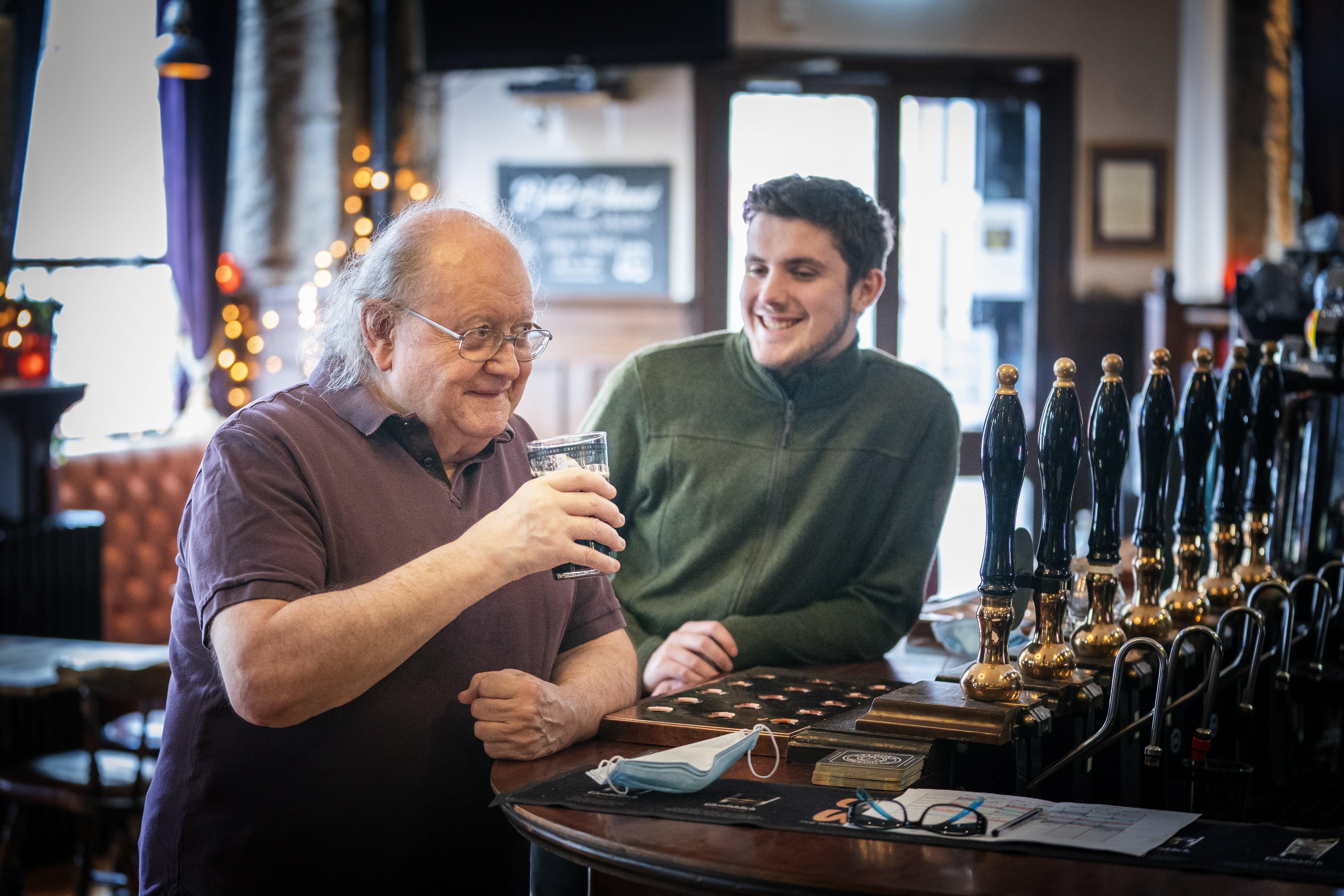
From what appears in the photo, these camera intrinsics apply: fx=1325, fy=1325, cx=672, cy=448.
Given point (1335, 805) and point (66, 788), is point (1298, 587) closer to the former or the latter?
point (1335, 805)

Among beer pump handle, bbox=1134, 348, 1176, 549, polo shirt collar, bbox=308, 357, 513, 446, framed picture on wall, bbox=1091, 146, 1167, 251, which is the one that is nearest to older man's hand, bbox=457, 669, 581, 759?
polo shirt collar, bbox=308, 357, 513, 446

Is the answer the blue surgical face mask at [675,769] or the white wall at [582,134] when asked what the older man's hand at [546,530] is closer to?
the blue surgical face mask at [675,769]

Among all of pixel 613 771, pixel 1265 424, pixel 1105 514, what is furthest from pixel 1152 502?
pixel 613 771

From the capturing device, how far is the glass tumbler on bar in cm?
148

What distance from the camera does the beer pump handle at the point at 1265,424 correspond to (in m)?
1.96

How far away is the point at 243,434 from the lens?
4.89 ft

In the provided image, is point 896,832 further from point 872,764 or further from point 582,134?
point 582,134

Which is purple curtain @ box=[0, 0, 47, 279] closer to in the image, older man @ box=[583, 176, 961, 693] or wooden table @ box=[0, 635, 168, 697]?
wooden table @ box=[0, 635, 168, 697]

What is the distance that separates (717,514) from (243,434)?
39.3 inches

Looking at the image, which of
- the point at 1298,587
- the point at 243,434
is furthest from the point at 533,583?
the point at 1298,587

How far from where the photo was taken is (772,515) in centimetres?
230

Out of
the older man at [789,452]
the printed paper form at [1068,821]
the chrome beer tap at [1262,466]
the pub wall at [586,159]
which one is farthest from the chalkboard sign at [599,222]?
the printed paper form at [1068,821]

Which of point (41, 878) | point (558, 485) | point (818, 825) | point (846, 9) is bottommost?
point (41, 878)

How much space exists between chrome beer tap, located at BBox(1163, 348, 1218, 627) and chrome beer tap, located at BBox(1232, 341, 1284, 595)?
13cm
